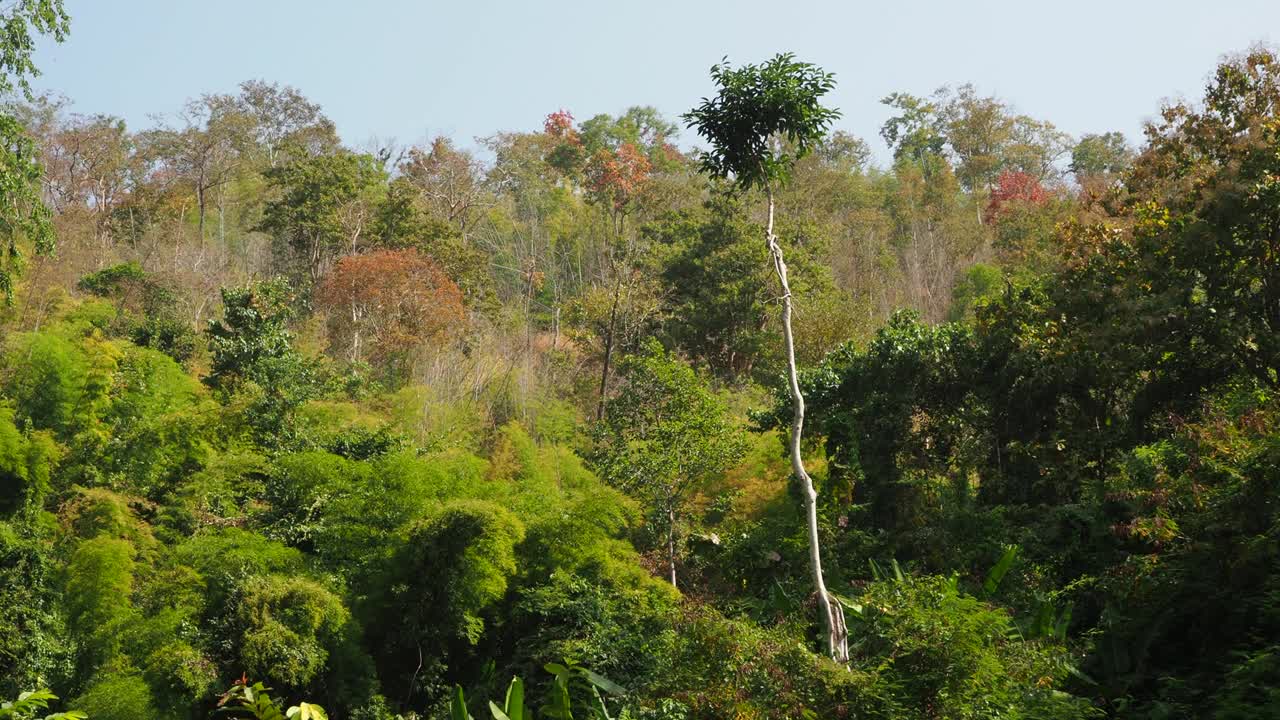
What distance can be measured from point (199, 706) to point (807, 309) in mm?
13307

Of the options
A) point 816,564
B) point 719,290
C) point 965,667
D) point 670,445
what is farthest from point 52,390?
point 965,667

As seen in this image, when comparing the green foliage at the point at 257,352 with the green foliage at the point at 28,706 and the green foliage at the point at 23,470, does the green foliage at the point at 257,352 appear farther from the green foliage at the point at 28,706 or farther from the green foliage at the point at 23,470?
the green foliage at the point at 28,706

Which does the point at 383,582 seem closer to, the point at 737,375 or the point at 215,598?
the point at 215,598

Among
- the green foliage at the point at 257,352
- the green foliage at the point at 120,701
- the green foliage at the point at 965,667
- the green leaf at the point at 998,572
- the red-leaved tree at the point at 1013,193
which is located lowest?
the green foliage at the point at 120,701

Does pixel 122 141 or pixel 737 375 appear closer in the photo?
pixel 737 375

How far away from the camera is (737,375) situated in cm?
2242

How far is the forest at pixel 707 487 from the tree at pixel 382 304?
0.16m

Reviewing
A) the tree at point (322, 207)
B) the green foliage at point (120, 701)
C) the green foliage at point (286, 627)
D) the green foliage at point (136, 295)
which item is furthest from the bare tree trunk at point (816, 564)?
the tree at point (322, 207)

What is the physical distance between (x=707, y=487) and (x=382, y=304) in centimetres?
963

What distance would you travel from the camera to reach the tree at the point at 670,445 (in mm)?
14141

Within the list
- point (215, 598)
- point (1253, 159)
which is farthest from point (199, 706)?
point (1253, 159)

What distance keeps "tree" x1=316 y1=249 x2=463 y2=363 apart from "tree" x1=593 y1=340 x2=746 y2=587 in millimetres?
9032

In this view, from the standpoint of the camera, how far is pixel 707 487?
1642 centimetres

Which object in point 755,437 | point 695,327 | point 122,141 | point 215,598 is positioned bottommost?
point 215,598
